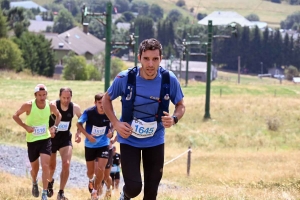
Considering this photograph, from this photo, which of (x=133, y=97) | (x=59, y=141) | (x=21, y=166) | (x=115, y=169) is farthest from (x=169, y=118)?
(x=21, y=166)

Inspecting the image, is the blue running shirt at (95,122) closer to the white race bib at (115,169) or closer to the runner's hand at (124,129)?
the white race bib at (115,169)

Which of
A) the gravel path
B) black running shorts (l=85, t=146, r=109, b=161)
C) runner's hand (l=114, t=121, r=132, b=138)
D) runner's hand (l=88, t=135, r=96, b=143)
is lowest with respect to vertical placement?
the gravel path

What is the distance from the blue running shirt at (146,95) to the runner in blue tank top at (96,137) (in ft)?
11.5

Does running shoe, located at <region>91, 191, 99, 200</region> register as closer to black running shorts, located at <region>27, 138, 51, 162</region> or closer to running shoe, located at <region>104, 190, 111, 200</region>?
running shoe, located at <region>104, 190, 111, 200</region>

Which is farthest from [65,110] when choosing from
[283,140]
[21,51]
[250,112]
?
[21,51]

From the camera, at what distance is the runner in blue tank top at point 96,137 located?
991cm

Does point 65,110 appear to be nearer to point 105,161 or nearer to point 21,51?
point 105,161

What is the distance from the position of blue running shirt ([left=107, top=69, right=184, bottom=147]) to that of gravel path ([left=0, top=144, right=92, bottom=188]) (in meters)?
7.94

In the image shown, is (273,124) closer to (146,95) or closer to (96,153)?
(96,153)

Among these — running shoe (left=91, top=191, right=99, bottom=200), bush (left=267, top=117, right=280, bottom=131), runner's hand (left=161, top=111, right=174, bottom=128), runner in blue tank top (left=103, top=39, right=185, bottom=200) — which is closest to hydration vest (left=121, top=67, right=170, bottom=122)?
runner in blue tank top (left=103, top=39, right=185, bottom=200)

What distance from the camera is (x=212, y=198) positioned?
805 centimetres

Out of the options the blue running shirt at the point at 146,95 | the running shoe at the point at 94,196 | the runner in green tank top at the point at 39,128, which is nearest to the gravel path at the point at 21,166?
the runner in green tank top at the point at 39,128

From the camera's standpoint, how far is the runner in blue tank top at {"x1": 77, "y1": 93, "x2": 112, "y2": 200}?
9.91 meters

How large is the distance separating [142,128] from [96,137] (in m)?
3.93
